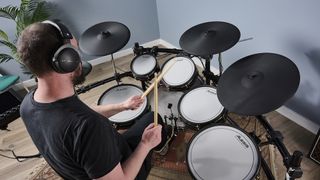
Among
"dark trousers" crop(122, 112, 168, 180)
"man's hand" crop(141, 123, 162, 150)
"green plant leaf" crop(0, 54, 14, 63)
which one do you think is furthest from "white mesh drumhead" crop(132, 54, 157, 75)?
"green plant leaf" crop(0, 54, 14, 63)

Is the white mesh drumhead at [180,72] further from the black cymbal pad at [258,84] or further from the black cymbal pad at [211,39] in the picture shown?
the black cymbal pad at [258,84]

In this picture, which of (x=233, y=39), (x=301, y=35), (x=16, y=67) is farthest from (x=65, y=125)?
(x=16, y=67)

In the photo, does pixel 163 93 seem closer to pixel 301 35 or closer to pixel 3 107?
pixel 301 35

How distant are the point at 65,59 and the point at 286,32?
5.31 feet

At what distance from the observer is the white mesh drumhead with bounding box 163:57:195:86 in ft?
6.26

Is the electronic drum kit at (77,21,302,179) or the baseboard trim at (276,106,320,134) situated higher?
the electronic drum kit at (77,21,302,179)

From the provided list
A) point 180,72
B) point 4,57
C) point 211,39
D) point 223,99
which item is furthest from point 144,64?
point 4,57

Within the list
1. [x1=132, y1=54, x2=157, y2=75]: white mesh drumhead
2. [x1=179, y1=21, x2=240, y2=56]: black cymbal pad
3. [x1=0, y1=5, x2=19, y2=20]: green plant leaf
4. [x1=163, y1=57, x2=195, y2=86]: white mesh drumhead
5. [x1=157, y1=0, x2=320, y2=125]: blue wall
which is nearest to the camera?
[x1=179, y1=21, x2=240, y2=56]: black cymbal pad

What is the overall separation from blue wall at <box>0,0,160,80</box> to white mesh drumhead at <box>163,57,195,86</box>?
58.0 inches

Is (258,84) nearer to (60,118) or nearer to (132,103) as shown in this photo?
(132,103)

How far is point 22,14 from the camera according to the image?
2.56 m

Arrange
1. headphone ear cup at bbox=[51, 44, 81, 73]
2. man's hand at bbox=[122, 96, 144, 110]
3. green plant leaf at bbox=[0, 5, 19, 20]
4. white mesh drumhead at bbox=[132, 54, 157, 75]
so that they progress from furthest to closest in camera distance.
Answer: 1. green plant leaf at bbox=[0, 5, 19, 20]
2. white mesh drumhead at bbox=[132, 54, 157, 75]
3. man's hand at bbox=[122, 96, 144, 110]
4. headphone ear cup at bbox=[51, 44, 81, 73]

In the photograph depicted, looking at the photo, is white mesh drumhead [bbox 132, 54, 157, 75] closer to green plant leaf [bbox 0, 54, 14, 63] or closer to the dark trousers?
the dark trousers

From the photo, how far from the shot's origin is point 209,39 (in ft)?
5.51
